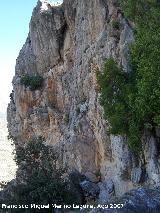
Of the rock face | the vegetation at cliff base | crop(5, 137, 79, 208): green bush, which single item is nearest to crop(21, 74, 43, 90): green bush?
the rock face

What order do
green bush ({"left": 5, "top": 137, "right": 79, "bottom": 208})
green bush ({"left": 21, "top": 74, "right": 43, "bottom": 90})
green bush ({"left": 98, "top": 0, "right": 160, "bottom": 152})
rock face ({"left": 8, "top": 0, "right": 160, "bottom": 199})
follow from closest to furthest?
green bush ({"left": 98, "top": 0, "right": 160, "bottom": 152}) → green bush ({"left": 5, "top": 137, "right": 79, "bottom": 208}) → rock face ({"left": 8, "top": 0, "right": 160, "bottom": 199}) → green bush ({"left": 21, "top": 74, "right": 43, "bottom": 90})

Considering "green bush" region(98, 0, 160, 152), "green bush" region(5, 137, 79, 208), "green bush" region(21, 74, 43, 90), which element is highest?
"green bush" region(21, 74, 43, 90)

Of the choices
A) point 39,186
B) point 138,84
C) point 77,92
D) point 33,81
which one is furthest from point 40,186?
point 33,81

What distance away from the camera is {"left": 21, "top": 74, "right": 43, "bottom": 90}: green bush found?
60.4m

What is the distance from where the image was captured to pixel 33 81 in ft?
199

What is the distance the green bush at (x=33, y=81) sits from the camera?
6044 centimetres

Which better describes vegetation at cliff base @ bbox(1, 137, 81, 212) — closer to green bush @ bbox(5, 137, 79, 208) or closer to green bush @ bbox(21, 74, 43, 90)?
green bush @ bbox(5, 137, 79, 208)

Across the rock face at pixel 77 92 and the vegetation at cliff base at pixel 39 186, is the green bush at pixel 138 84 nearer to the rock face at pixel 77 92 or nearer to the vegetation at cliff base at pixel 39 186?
the rock face at pixel 77 92

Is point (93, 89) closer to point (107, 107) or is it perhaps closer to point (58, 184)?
point (107, 107)

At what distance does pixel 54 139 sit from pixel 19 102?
33.1 feet

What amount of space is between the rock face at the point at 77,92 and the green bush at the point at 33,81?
70cm

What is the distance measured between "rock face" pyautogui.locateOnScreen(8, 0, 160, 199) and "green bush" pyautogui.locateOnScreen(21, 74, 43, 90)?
0.70 meters

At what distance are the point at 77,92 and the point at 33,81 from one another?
47.2 ft

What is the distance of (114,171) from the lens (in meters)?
36.7
